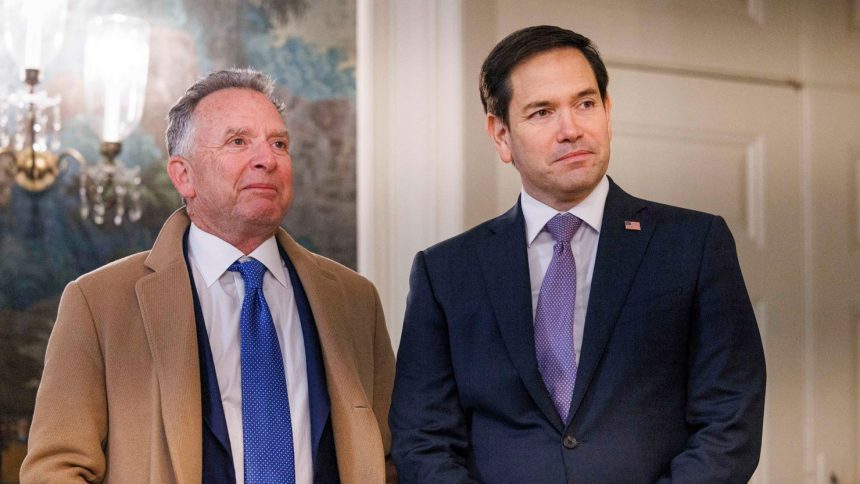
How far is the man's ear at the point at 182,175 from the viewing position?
7.64 ft

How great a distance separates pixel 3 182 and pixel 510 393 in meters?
2.45

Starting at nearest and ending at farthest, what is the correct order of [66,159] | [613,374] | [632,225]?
[613,374] < [632,225] < [66,159]

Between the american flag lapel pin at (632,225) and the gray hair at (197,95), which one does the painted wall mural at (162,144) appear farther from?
the american flag lapel pin at (632,225)

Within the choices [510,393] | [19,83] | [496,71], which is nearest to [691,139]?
[496,71]

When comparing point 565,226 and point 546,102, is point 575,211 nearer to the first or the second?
point 565,226

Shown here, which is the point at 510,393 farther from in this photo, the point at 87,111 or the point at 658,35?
the point at 87,111

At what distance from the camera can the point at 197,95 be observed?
2.36m

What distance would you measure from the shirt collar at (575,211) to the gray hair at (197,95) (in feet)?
2.13

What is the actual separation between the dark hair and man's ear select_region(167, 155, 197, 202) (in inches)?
26.1

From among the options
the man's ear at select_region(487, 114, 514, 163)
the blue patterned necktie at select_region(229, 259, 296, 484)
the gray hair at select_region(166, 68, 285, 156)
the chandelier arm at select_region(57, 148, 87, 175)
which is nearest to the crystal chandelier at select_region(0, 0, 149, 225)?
the chandelier arm at select_region(57, 148, 87, 175)

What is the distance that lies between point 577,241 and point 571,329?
0.55 feet

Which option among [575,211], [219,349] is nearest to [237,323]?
[219,349]

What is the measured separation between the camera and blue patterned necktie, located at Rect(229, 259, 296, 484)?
83.3 inches

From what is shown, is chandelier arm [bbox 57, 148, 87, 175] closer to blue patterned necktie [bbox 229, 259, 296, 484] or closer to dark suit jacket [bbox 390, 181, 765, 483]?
blue patterned necktie [bbox 229, 259, 296, 484]
